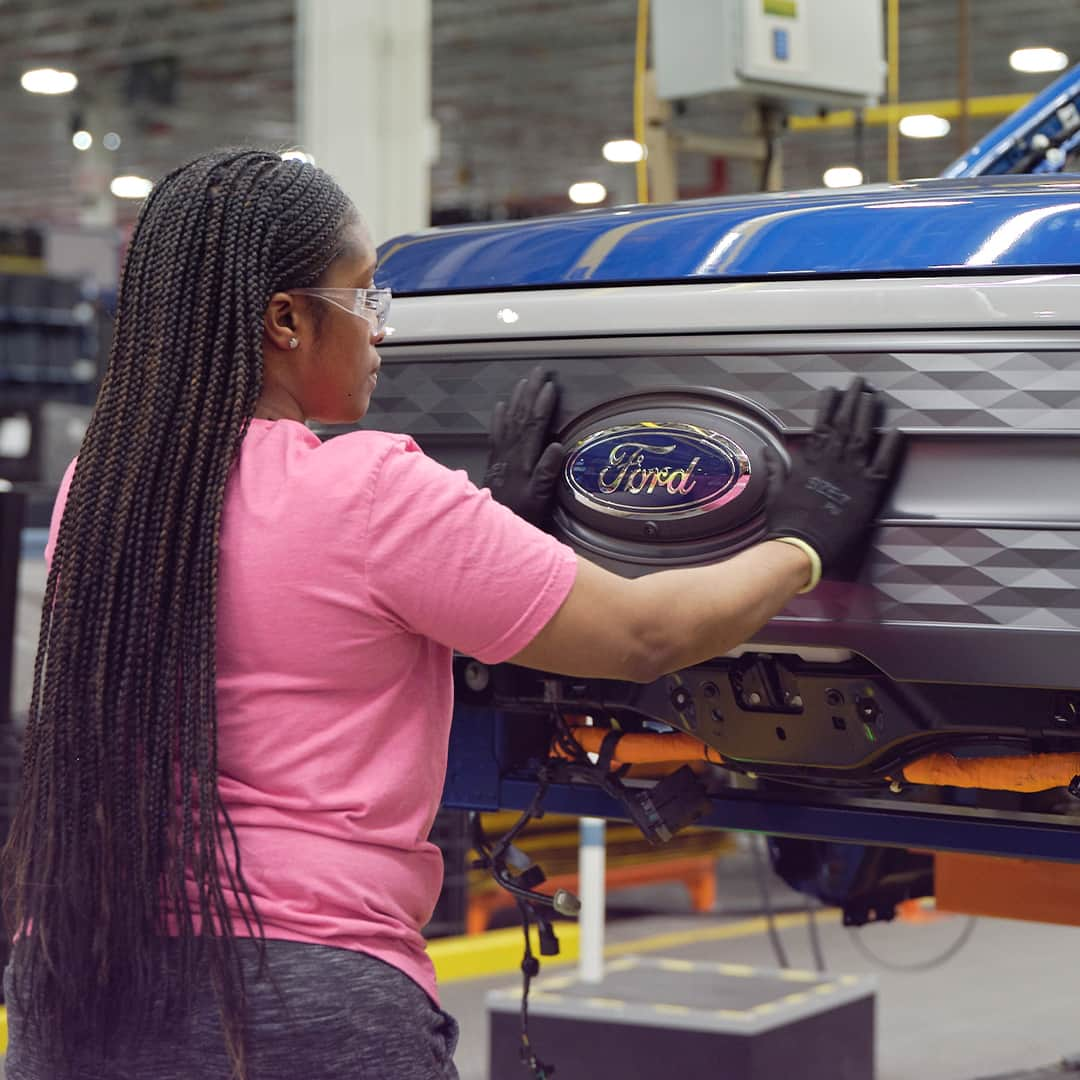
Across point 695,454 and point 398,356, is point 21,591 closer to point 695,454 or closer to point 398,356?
point 398,356

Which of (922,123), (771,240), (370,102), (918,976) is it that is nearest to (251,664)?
(771,240)

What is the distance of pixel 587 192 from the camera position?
19.8 m

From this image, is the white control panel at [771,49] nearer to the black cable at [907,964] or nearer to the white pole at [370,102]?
the white pole at [370,102]

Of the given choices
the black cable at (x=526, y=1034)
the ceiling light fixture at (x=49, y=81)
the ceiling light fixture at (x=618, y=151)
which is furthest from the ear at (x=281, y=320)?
the ceiling light fixture at (x=49, y=81)

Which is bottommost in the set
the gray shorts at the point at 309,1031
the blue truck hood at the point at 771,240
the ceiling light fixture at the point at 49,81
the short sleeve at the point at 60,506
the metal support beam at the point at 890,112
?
the gray shorts at the point at 309,1031

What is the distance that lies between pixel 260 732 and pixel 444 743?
0.58ft

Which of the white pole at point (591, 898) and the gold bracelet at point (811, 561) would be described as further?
the white pole at point (591, 898)

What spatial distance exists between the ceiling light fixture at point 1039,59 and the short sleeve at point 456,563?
→ 556 inches

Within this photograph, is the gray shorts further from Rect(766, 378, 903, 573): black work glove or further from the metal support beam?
the metal support beam

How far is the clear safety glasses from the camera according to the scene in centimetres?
165

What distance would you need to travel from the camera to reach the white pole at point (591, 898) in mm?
4758

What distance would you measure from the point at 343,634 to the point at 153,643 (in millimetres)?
157

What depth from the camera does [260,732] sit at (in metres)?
1.57

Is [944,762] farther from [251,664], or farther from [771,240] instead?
[251,664]
